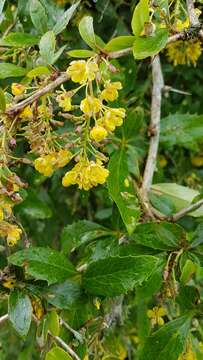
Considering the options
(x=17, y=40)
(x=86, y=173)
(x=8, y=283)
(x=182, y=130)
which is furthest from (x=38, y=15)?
(x=182, y=130)

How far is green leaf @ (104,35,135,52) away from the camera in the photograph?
869mm

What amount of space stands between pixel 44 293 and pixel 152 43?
39 centimetres

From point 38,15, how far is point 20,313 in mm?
453

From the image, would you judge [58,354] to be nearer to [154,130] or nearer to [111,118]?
[111,118]

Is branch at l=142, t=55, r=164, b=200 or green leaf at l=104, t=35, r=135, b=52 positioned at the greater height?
green leaf at l=104, t=35, r=135, b=52

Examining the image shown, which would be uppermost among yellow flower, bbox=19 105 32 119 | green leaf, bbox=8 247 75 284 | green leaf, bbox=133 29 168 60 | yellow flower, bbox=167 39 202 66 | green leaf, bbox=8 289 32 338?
green leaf, bbox=133 29 168 60

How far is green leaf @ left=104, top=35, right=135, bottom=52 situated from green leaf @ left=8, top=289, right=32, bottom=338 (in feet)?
1.21

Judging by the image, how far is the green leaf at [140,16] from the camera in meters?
0.88

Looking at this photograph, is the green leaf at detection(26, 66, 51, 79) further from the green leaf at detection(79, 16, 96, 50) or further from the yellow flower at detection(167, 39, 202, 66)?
the yellow flower at detection(167, 39, 202, 66)

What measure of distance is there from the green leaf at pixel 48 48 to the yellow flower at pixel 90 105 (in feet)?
0.34

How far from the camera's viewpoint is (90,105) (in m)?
0.83

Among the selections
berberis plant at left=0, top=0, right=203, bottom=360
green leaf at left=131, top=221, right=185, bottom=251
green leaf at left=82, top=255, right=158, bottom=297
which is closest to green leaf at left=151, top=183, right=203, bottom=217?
berberis plant at left=0, top=0, right=203, bottom=360

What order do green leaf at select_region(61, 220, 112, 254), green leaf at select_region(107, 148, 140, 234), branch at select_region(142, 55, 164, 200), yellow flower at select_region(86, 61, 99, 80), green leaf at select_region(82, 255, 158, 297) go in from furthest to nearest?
branch at select_region(142, 55, 164, 200), green leaf at select_region(61, 220, 112, 254), green leaf at select_region(107, 148, 140, 234), green leaf at select_region(82, 255, 158, 297), yellow flower at select_region(86, 61, 99, 80)

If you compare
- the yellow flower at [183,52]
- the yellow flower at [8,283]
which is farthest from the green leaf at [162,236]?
the yellow flower at [183,52]
